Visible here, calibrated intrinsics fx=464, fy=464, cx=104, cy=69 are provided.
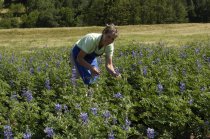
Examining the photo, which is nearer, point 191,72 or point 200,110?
point 200,110

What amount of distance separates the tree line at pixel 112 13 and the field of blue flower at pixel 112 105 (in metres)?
47.2

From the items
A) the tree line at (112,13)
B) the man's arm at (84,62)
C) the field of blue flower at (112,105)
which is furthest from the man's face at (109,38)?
the tree line at (112,13)

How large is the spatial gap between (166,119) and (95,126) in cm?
109

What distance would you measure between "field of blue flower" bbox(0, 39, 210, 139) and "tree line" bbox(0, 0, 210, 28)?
47226 millimetres

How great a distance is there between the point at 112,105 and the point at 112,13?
5137 cm

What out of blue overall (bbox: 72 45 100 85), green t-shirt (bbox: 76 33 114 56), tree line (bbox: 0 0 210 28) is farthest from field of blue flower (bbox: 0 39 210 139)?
tree line (bbox: 0 0 210 28)

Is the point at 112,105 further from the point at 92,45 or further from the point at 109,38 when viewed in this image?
the point at 92,45

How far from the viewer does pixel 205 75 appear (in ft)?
22.4

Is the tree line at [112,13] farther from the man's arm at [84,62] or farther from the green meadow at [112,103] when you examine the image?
the man's arm at [84,62]

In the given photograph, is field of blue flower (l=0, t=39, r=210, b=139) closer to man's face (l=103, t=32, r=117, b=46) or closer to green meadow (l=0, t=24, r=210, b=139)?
green meadow (l=0, t=24, r=210, b=139)

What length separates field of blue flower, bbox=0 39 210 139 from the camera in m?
4.59

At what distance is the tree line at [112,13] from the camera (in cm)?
5741

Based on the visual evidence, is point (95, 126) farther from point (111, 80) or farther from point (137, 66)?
point (137, 66)

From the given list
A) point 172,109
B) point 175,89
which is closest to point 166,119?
point 172,109
